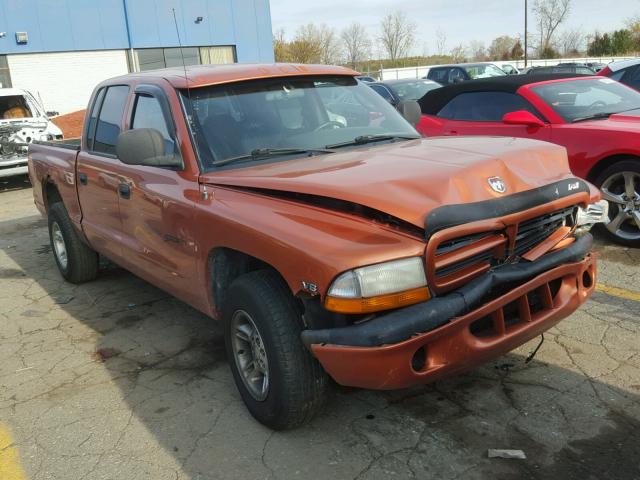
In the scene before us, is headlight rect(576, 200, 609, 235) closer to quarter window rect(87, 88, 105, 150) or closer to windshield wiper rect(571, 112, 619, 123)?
windshield wiper rect(571, 112, 619, 123)

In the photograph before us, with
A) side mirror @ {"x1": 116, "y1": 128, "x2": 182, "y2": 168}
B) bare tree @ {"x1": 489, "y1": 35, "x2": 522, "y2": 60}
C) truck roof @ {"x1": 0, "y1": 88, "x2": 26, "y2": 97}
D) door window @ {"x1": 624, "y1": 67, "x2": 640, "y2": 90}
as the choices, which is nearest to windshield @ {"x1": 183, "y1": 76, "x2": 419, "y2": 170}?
side mirror @ {"x1": 116, "y1": 128, "x2": 182, "y2": 168}

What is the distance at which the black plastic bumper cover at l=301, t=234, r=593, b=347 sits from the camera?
2457mm

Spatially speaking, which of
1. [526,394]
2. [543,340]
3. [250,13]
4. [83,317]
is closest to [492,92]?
[543,340]

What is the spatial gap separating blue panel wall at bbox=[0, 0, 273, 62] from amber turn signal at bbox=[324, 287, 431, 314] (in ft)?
74.9

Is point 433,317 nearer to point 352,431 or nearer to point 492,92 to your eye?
point 352,431

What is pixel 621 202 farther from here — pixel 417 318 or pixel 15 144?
pixel 15 144

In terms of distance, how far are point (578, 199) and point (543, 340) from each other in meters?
1.15

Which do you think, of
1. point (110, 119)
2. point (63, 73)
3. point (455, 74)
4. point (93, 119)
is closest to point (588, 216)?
point (110, 119)

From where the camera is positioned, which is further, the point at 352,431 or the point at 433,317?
the point at 352,431

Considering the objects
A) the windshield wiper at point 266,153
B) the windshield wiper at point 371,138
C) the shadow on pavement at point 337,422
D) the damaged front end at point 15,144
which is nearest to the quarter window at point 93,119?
the shadow on pavement at point 337,422

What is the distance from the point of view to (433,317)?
8.16ft

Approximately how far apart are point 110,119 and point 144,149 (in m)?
1.43

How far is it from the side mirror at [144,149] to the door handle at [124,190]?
1.95 ft

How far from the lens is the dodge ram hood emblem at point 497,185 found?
2803 mm
